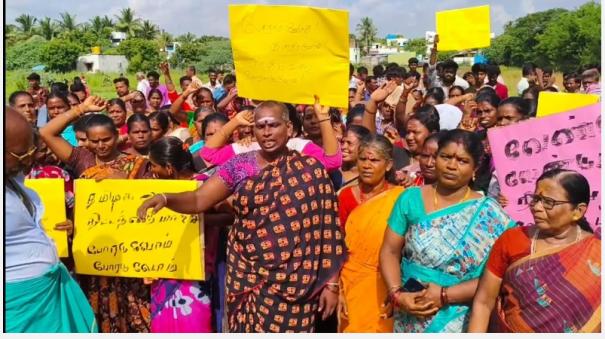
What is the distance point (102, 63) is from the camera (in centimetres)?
5269

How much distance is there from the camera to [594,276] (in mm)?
2467

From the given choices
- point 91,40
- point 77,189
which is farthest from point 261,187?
point 91,40

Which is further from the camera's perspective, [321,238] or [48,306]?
[321,238]

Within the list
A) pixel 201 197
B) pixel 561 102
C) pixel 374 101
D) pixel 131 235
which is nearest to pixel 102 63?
pixel 374 101

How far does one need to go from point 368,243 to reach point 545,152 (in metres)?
1.05

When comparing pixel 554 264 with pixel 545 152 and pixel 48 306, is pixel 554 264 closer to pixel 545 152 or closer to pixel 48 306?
pixel 545 152

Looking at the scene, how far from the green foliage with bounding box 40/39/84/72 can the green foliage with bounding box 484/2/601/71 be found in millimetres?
32789

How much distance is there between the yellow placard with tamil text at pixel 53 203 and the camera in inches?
149

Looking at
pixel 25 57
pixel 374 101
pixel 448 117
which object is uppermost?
pixel 25 57

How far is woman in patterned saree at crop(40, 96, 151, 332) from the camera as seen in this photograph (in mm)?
3988

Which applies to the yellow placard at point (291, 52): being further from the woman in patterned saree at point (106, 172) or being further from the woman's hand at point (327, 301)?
the woman's hand at point (327, 301)

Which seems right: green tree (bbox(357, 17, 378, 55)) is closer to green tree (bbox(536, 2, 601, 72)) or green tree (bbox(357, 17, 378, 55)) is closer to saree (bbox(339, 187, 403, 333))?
green tree (bbox(536, 2, 601, 72))

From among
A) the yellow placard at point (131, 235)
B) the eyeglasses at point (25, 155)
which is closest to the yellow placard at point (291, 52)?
the yellow placard at point (131, 235)

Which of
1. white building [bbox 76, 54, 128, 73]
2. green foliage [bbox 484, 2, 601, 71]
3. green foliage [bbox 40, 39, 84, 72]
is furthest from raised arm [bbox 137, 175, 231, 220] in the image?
white building [bbox 76, 54, 128, 73]
